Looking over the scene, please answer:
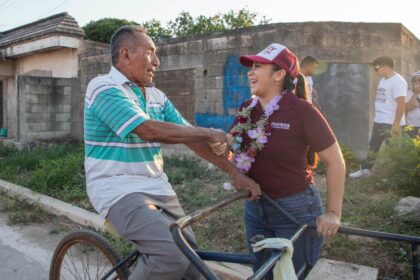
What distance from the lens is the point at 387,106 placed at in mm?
6051

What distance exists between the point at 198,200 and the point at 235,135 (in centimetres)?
305

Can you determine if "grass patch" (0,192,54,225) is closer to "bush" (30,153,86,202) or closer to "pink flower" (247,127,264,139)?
"bush" (30,153,86,202)

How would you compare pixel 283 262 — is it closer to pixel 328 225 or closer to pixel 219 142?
pixel 328 225

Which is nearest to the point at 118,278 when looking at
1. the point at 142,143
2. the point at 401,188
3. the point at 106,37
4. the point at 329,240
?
the point at 142,143

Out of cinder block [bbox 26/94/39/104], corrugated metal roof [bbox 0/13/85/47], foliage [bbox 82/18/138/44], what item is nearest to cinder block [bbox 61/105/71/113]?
cinder block [bbox 26/94/39/104]

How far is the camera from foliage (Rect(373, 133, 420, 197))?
4.99m

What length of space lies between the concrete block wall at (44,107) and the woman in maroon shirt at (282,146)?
9.86 m

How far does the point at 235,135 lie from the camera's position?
2590 mm

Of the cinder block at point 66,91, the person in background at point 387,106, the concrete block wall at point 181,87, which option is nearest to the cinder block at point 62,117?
the cinder block at point 66,91

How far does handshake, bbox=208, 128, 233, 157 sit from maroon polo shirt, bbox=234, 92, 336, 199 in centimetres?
20

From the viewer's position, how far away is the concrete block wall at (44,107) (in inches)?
431

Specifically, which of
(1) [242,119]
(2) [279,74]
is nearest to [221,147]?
(1) [242,119]

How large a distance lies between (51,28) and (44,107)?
2.59 metres

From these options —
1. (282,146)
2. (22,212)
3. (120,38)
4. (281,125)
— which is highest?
(120,38)
